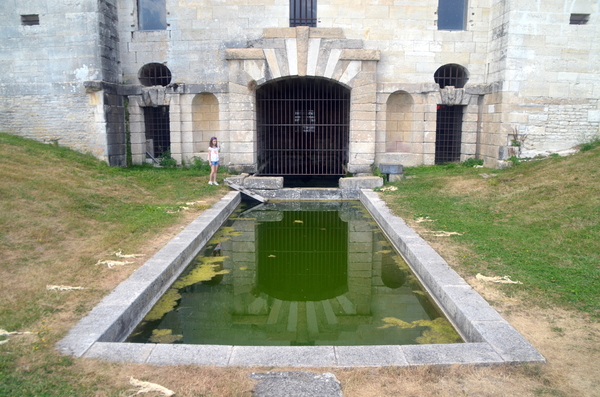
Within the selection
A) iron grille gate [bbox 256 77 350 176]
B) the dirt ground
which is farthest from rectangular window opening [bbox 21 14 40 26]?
the dirt ground

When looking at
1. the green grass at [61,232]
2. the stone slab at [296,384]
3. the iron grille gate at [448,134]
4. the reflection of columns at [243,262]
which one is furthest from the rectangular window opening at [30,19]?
Answer: the stone slab at [296,384]

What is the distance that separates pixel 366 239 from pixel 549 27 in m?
8.24

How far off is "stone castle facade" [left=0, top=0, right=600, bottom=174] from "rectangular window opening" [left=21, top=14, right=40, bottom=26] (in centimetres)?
3

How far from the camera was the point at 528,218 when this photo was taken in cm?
752

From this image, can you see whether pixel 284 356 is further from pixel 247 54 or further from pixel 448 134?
pixel 448 134

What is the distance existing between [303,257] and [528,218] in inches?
142

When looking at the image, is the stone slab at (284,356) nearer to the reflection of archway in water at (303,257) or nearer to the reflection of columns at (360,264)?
the reflection of columns at (360,264)

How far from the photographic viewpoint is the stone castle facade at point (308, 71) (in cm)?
1223

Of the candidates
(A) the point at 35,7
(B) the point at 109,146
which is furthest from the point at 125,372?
(A) the point at 35,7

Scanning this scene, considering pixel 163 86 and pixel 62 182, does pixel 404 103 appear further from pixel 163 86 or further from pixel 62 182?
pixel 62 182

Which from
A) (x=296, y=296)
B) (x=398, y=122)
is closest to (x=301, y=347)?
(x=296, y=296)

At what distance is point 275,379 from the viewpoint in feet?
11.2

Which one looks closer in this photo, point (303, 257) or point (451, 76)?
point (303, 257)

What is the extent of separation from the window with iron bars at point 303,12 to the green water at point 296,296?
6913 millimetres
